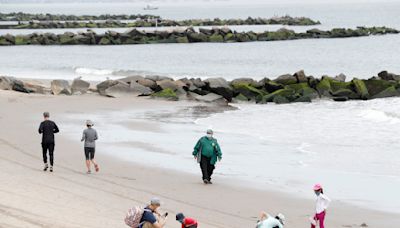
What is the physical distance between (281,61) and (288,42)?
71.9 ft

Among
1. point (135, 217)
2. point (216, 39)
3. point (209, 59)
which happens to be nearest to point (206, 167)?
point (135, 217)

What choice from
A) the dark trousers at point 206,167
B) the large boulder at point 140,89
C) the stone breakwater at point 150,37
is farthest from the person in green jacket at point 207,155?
the stone breakwater at point 150,37

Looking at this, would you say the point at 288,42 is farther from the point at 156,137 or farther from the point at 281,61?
the point at 156,137

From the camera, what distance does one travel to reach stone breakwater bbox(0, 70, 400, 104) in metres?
34.0

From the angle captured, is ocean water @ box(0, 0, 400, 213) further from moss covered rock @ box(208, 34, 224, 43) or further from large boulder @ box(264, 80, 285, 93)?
moss covered rock @ box(208, 34, 224, 43)

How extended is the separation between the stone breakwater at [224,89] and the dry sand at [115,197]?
13.7 metres

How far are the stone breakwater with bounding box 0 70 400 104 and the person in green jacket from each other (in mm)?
15874

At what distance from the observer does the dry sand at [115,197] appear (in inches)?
506

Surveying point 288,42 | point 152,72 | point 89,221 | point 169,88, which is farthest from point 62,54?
point 89,221

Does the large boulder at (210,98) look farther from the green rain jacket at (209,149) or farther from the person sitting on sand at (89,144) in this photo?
the green rain jacket at (209,149)

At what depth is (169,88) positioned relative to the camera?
1379 inches

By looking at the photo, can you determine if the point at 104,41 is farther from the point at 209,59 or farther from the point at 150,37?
the point at 209,59

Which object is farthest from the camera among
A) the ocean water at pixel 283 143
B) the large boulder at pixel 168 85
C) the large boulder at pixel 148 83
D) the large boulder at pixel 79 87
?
the large boulder at pixel 148 83

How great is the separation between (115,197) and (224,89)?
19.9m
